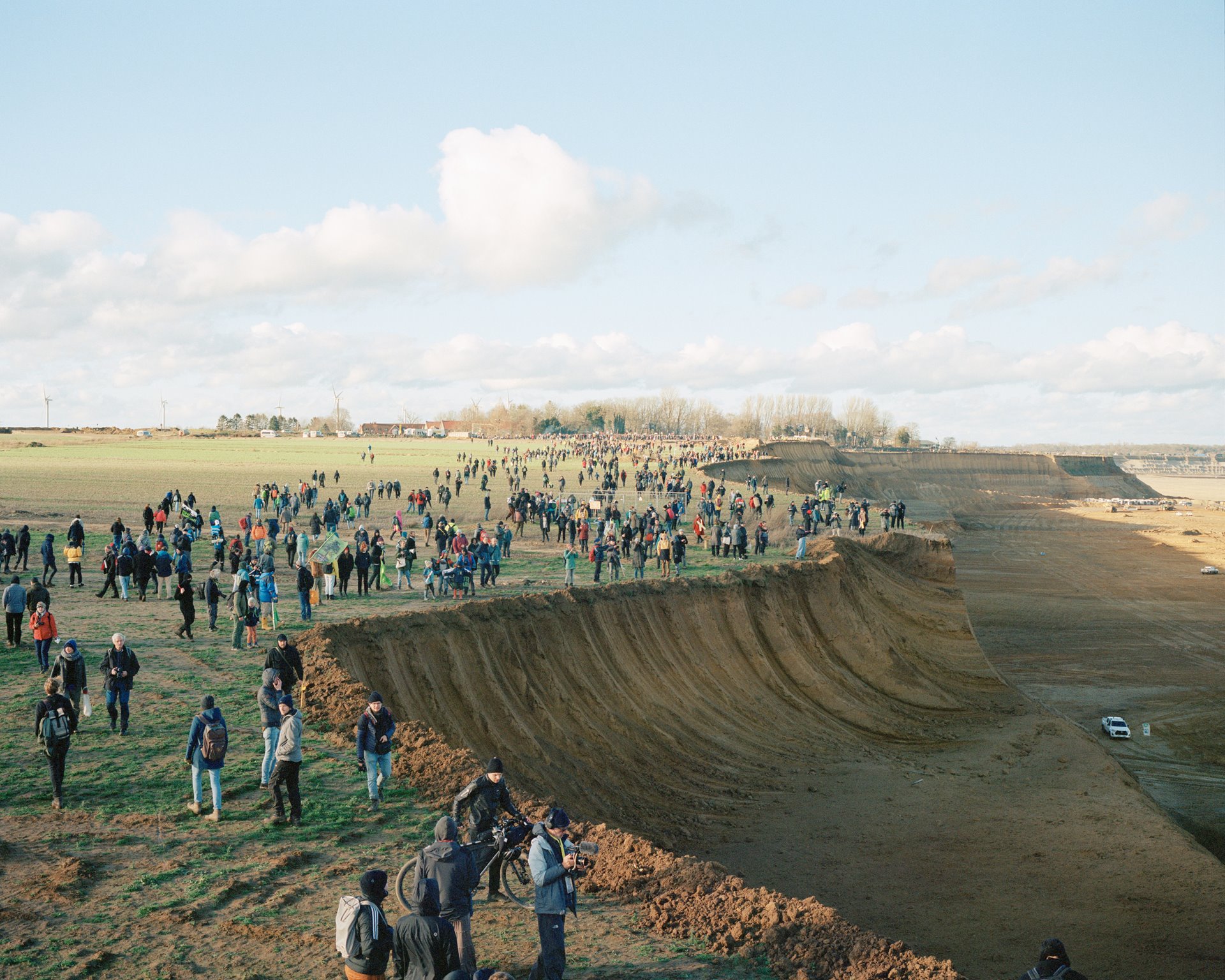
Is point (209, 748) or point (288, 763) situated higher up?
point (209, 748)

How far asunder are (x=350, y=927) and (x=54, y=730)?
6.14 meters

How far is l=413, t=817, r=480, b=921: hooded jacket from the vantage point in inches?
261

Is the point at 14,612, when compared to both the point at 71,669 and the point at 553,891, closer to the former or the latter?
the point at 71,669

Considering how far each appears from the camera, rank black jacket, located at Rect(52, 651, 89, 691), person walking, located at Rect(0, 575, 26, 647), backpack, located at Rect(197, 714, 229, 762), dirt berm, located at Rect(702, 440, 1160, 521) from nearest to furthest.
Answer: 1. backpack, located at Rect(197, 714, 229, 762)
2. black jacket, located at Rect(52, 651, 89, 691)
3. person walking, located at Rect(0, 575, 26, 647)
4. dirt berm, located at Rect(702, 440, 1160, 521)

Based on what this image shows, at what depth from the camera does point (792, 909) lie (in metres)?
8.68

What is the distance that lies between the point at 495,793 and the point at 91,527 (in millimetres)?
33532

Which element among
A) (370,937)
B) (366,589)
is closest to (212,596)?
(366,589)

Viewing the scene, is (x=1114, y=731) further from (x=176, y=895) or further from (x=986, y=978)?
(x=176, y=895)

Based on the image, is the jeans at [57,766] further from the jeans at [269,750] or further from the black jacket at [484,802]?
the black jacket at [484,802]

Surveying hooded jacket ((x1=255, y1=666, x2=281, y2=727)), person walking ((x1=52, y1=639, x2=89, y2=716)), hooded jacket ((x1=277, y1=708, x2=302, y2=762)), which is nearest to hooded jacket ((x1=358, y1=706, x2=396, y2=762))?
hooded jacket ((x1=277, y1=708, x2=302, y2=762))

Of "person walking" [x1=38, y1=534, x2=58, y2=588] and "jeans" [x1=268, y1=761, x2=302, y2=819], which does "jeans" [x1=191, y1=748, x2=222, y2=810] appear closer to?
"jeans" [x1=268, y1=761, x2=302, y2=819]

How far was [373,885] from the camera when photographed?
6.17m

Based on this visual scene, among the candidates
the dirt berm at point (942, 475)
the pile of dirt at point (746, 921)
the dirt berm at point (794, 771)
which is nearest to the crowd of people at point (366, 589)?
the pile of dirt at point (746, 921)

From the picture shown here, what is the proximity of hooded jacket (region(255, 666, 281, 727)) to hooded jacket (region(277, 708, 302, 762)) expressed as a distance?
62 cm
